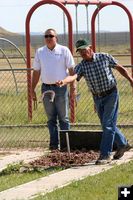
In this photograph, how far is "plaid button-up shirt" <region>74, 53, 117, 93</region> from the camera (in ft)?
34.3

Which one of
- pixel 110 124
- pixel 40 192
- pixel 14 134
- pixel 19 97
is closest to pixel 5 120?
pixel 14 134

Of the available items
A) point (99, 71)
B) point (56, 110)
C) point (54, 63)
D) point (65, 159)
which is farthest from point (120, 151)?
point (54, 63)

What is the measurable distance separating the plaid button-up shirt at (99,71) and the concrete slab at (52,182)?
108 cm

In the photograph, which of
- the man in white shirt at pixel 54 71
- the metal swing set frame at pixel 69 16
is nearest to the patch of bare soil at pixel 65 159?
the man in white shirt at pixel 54 71

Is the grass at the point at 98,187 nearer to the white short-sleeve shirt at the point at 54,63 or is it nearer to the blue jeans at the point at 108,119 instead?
the blue jeans at the point at 108,119

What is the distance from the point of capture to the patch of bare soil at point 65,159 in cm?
1075

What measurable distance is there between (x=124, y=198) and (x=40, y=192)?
278cm

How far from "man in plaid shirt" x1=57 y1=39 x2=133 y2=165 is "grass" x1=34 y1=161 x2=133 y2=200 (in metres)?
0.74

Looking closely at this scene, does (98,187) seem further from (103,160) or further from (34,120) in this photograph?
(34,120)

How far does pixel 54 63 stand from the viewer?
11891 millimetres

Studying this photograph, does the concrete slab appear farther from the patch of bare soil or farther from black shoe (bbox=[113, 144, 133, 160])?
the patch of bare soil

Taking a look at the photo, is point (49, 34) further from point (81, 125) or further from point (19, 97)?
point (19, 97)

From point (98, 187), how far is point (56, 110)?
3361mm

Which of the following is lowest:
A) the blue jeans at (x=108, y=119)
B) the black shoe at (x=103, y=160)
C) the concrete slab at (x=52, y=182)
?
the concrete slab at (x=52, y=182)
